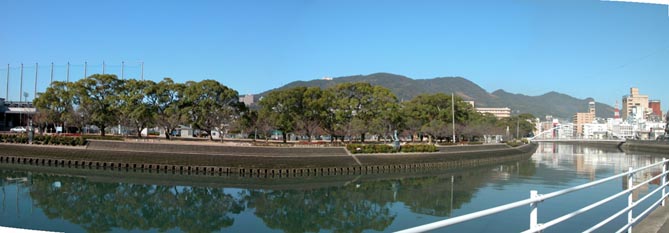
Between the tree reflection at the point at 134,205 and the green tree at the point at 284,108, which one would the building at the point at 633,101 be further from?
the tree reflection at the point at 134,205

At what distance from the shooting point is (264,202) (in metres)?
15.9

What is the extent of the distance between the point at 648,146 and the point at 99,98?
6334 centimetres

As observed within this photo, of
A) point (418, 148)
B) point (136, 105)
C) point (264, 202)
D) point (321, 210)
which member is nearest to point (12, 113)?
point (136, 105)

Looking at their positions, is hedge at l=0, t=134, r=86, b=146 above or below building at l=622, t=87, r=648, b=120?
below

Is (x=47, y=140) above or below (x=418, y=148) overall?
above

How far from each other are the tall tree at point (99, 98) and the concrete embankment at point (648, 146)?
55.8 meters

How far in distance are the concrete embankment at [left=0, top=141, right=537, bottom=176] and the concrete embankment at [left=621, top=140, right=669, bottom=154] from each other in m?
42.4

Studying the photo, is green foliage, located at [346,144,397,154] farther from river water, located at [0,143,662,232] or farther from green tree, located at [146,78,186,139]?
green tree, located at [146,78,186,139]

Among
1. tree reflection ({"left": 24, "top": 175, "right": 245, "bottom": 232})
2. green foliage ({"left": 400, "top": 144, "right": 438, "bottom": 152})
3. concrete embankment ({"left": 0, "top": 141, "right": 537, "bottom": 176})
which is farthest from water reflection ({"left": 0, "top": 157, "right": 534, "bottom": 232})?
green foliage ({"left": 400, "top": 144, "right": 438, "bottom": 152})

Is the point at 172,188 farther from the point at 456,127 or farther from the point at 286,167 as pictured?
the point at 456,127

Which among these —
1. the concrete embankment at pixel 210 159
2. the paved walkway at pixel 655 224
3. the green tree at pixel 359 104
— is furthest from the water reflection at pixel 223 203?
the green tree at pixel 359 104

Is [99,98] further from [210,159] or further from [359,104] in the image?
[359,104]

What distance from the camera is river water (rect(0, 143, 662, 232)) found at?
1212cm

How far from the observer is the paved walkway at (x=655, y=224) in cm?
424
